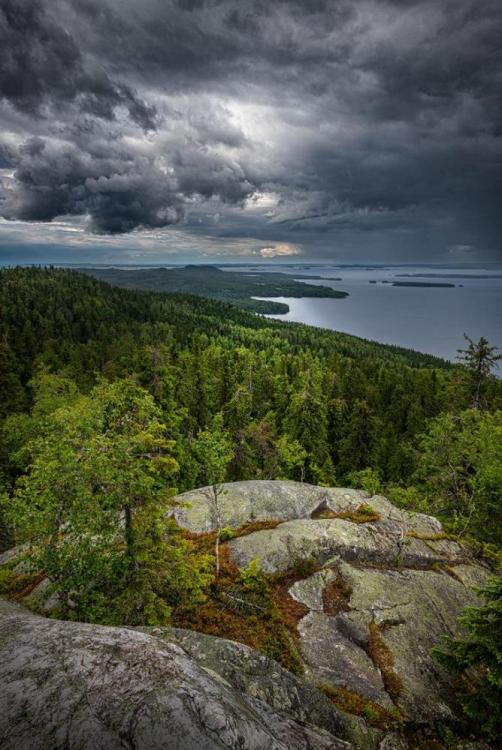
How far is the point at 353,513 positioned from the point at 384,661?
731 cm

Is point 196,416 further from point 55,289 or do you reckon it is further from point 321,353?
point 55,289

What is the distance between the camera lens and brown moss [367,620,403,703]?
9.92 m

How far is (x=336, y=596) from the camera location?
12906 millimetres

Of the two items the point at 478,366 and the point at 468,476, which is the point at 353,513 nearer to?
the point at 468,476

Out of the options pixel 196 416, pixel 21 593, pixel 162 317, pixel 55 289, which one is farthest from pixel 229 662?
pixel 55 289

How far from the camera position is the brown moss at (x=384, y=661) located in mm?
9917

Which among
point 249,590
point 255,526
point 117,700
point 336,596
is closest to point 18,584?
point 249,590

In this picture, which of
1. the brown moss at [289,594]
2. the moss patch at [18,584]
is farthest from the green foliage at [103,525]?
the moss patch at [18,584]

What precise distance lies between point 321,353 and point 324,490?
329 ft

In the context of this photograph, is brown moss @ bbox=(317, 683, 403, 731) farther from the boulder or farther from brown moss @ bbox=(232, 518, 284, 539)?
the boulder

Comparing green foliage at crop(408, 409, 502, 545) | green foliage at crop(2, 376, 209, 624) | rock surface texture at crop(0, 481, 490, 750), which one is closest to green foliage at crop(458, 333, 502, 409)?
green foliage at crop(408, 409, 502, 545)

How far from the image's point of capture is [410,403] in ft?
173

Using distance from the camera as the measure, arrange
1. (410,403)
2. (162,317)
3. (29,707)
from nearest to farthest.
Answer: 1. (29,707)
2. (410,403)
3. (162,317)

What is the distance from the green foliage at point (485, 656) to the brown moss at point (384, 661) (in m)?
1.65
